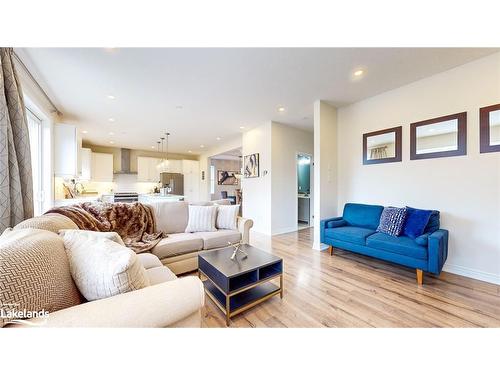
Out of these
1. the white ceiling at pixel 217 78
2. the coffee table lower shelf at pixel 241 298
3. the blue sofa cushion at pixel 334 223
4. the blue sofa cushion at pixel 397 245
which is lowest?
the coffee table lower shelf at pixel 241 298

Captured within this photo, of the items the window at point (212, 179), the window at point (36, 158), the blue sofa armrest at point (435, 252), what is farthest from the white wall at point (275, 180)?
the window at point (36, 158)

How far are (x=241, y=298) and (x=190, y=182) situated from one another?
682cm

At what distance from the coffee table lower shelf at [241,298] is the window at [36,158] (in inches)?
126

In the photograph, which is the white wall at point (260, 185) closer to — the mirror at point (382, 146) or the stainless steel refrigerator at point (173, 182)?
the mirror at point (382, 146)

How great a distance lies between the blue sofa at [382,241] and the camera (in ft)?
6.56

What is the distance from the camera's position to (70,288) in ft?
2.77

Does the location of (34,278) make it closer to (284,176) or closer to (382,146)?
(382,146)

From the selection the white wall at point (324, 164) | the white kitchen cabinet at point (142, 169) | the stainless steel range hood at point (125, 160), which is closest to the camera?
the white wall at point (324, 164)

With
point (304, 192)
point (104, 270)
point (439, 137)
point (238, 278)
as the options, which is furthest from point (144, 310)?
point (304, 192)

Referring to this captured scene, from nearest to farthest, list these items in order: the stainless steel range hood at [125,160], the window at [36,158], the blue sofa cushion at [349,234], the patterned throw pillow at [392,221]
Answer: the patterned throw pillow at [392,221] < the blue sofa cushion at [349,234] < the window at [36,158] < the stainless steel range hood at [125,160]

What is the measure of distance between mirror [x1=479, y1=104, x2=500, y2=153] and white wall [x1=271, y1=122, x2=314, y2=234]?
117 inches

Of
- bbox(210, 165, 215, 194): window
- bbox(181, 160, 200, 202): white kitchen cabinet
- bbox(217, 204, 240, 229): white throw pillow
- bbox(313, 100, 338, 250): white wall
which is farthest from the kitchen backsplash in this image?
bbox(313, 100, 338, 250): white wall
